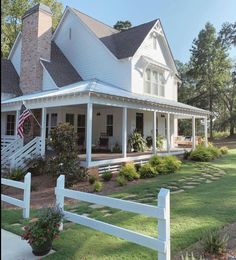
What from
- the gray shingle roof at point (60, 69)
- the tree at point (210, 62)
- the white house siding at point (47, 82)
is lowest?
the white house siding at point (47, 82)

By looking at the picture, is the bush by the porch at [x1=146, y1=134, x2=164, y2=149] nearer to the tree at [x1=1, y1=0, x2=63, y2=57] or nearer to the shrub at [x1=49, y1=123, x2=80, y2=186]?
the shrub at [x1=49, y1=123, x2=80, y2=186]

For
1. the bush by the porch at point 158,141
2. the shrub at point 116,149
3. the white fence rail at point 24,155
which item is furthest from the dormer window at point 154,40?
the white fence rail at point 24,155

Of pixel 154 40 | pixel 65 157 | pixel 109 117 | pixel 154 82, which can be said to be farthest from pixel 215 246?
pixel 154 40

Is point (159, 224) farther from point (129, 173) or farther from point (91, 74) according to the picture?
point (91, 74)

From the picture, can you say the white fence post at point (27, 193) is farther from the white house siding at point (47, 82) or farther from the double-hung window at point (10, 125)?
the double-hung window at point (10, 125)

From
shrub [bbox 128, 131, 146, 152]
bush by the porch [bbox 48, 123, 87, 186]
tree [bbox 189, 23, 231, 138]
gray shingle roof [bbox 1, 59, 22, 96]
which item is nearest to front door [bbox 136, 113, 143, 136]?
shrub [bbox 128, 131, 146, 152]

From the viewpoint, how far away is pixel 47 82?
730 inches

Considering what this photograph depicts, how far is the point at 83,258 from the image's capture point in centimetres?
487

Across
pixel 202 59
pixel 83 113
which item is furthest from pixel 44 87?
pixel 202 59

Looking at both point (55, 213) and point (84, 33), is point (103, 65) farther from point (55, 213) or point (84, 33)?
point (55, 213)

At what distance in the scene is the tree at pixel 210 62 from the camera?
139 ft

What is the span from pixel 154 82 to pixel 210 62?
25329 millimetres

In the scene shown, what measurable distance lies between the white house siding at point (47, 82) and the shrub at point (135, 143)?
5.73 meters

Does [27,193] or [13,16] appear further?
[13,16]
